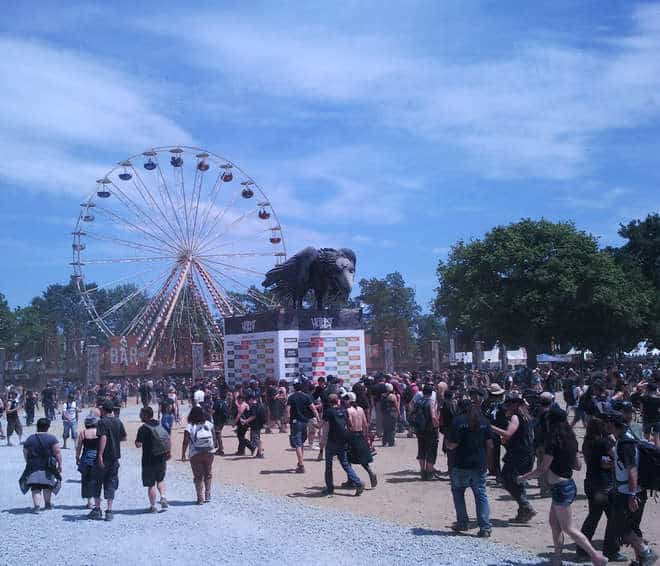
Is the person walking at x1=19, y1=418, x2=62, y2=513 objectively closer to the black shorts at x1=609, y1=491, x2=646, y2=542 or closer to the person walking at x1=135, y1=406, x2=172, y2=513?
the person walking at x1=135, y1=406, x2=172, y2=513

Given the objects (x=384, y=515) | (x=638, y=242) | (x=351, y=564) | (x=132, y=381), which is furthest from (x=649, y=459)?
(x=638, y=242)

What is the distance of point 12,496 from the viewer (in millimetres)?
11906

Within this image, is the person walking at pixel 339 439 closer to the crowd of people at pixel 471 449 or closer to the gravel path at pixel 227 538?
the crowd of people at pixel 471 449

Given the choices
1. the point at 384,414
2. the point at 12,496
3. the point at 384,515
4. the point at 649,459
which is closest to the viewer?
the point at 649,459

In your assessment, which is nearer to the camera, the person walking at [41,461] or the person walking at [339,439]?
the person walking at [41,461]

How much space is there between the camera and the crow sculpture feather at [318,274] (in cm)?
2838

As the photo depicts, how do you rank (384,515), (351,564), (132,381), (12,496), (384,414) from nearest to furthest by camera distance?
(351,564) < (384,515) < (12,496) < (384,414) < (132,381)

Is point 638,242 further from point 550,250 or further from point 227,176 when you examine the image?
point 227,176

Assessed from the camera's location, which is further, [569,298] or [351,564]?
[569,298]

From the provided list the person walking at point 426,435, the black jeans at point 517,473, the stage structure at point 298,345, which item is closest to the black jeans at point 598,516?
the black jeans at point 517,473

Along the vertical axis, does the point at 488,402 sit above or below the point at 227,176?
below

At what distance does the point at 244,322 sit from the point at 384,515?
20525 mm

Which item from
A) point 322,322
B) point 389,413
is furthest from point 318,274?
point 389,413

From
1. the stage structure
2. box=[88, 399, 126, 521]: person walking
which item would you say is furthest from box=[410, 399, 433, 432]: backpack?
the stage structure
